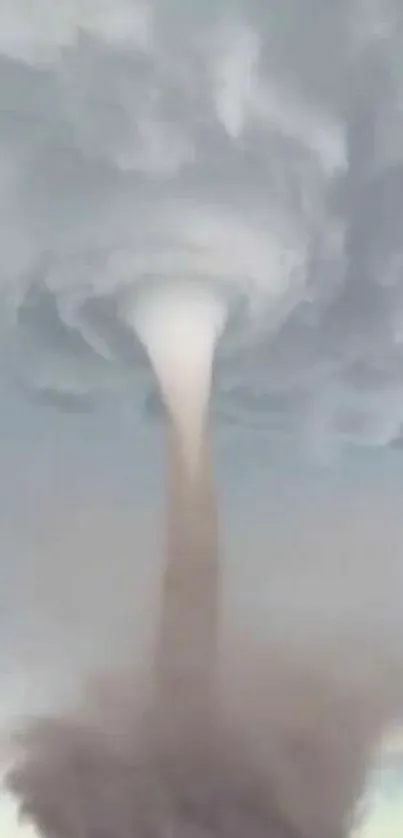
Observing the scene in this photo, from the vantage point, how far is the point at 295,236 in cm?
140

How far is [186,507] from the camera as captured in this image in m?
1.42

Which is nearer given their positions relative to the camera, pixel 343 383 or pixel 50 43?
pixel 50 43

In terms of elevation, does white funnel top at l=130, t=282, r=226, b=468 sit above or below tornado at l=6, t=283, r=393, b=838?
above

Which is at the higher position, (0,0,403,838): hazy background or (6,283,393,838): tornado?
(0,0,403,838): hazy background

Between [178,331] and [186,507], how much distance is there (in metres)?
0.22

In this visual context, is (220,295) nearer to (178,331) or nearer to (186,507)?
(178,331)

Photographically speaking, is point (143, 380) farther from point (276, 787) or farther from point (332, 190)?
point (276, 787)

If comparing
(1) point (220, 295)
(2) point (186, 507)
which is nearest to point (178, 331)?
(1) point (220, 295)

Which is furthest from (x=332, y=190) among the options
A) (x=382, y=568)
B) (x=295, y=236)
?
(x=382, y=568)

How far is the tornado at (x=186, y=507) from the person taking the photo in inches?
53.9

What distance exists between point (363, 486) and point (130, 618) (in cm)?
34

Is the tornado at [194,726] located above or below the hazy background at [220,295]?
below

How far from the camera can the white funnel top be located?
→ 139 centimetres

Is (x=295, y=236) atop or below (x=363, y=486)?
atop
